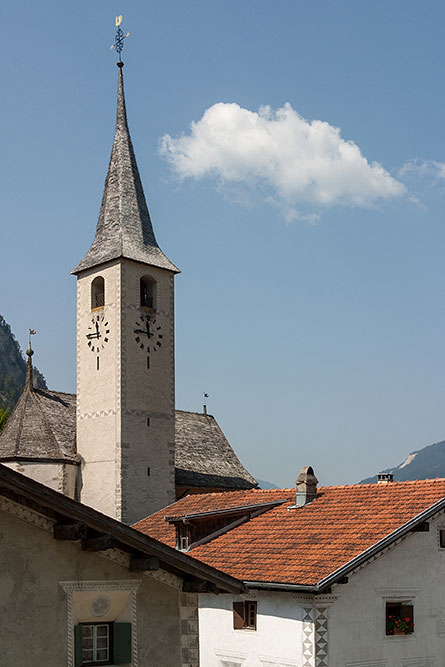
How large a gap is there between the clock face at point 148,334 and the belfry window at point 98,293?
2.10 metres

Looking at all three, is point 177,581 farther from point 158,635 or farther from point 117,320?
point 117,320

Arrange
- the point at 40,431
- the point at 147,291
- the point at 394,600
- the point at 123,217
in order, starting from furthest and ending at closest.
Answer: the point at 123,217 < the point at 147,291 < the point at 40,431 < the point at 394,600

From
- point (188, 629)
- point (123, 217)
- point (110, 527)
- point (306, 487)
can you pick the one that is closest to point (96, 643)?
point (188, 629)

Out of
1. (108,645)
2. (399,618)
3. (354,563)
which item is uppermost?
(354,563)

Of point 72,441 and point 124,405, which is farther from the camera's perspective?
point 72,441

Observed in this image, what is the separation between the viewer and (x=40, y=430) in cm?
4006

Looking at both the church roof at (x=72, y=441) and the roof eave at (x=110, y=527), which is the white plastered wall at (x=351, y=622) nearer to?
the roof eave at (x=110, y=527)

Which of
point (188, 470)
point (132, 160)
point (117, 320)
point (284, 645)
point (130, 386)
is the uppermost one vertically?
point (132, 160)

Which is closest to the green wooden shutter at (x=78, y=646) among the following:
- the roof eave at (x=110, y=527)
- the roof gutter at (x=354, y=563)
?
the roof eave at (x=110, y=527)

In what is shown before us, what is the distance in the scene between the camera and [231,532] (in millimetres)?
26719

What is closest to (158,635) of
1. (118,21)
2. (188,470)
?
(188,470)

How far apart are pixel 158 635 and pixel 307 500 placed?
14138mm

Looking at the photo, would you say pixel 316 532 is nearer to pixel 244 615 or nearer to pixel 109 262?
pixel 244 615

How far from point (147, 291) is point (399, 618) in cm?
2326
